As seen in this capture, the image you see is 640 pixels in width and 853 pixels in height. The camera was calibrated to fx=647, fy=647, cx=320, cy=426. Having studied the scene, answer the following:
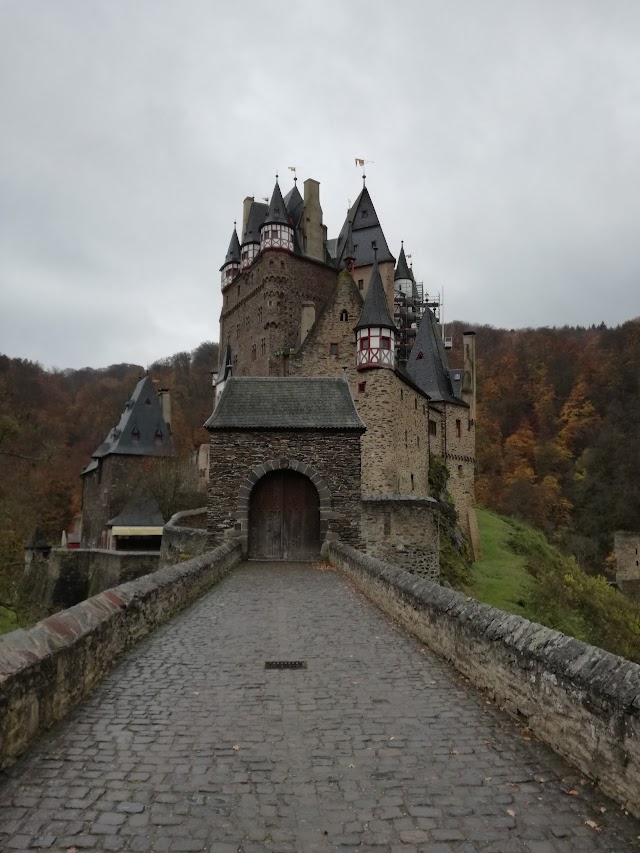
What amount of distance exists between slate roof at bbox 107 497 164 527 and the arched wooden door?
18.4 meters

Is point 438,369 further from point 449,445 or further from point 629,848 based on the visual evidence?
point 629,848

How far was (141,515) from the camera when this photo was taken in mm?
35562

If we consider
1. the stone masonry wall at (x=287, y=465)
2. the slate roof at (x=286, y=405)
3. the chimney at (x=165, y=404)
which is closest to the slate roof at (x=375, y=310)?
the slate roof at (x=286, y=405)

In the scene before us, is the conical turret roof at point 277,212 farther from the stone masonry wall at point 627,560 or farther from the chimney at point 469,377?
the stone masonry wall at point 627,560

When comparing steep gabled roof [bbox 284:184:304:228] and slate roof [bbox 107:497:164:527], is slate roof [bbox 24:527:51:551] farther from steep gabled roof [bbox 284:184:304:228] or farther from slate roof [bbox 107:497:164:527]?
steep gabled roof [bbox 284:184:304:228]

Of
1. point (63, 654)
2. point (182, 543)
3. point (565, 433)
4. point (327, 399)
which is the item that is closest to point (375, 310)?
point (327, 399)

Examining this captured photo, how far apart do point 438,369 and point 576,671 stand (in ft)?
114

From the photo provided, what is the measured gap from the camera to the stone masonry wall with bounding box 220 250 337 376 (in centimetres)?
3816

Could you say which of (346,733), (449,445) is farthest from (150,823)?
(449,445)

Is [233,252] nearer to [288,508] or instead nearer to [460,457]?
[460,457]

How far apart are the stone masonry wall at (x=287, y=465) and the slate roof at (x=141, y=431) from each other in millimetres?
25611

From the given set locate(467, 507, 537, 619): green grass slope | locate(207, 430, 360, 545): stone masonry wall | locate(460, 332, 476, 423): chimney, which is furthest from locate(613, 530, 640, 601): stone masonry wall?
locate(207, 430, 360, 545): stone masonry wall

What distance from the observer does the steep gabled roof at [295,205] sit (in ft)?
139

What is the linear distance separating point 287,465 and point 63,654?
1264cm
